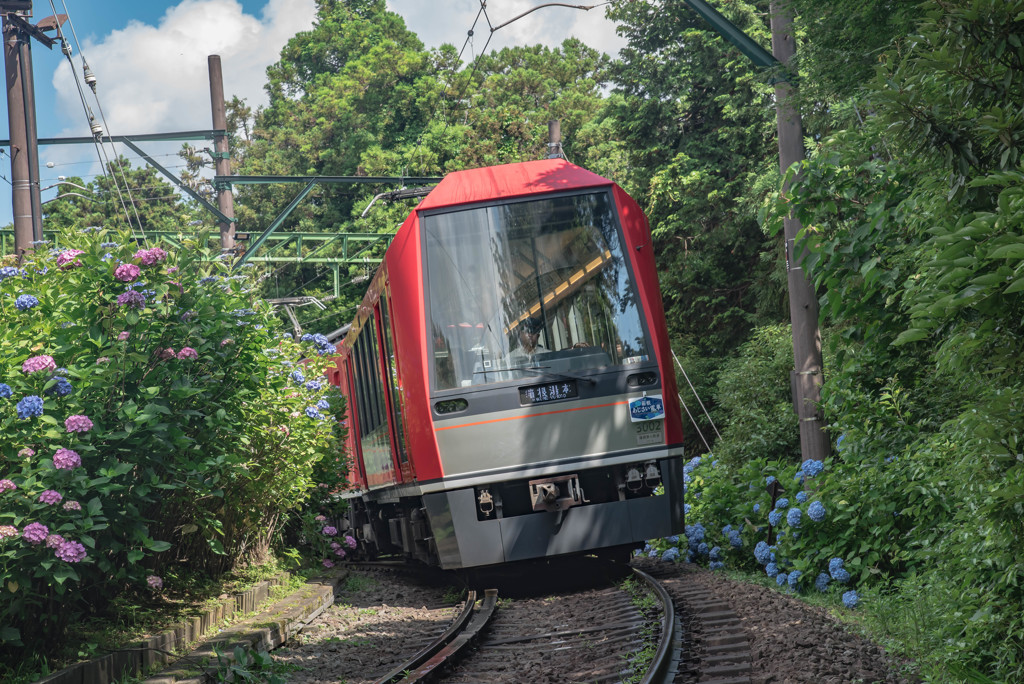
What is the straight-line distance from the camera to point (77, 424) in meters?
5.40

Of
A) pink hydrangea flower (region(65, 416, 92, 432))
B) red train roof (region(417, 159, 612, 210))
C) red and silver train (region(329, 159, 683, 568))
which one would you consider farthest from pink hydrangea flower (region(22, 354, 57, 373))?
red train roof (region(417, 159, 612, 210))

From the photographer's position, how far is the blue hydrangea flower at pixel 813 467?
9164 mm

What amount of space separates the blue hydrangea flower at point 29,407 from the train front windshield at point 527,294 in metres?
4.00

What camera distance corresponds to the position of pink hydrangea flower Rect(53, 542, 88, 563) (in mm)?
5133

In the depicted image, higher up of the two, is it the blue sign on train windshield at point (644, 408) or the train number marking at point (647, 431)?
the blue sign on train windshield at point (644, 408)

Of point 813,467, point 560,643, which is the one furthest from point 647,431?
point 560,643

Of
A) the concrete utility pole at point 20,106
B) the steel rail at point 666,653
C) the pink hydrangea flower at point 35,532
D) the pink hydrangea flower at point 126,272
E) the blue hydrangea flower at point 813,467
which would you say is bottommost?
the steel rail at point 666,653

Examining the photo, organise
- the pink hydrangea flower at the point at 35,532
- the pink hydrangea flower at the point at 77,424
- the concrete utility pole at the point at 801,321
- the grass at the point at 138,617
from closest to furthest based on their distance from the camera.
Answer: the pink hydrangea flower at the point at 35,532 < the pink hydrangea flower at the point at 77,424 < the grass at the point at 138,617 < the concrete utility pole at the point at 801,321

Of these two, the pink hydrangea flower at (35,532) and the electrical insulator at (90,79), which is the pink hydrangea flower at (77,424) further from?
the electrical insulator at (90,79)

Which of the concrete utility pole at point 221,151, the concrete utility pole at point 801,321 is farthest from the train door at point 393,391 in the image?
the concrete utility pole at point 221,151

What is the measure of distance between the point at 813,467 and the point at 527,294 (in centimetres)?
298

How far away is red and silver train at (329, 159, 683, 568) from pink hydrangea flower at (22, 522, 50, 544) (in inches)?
159

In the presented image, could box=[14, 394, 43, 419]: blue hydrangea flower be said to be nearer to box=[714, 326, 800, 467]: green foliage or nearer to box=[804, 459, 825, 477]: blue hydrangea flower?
box=[804, 459, 825, 477]: blue hydrangea flower

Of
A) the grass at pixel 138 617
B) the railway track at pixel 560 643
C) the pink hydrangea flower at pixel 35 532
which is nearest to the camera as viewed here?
the pink hydrangea flower at pixel 35 532
